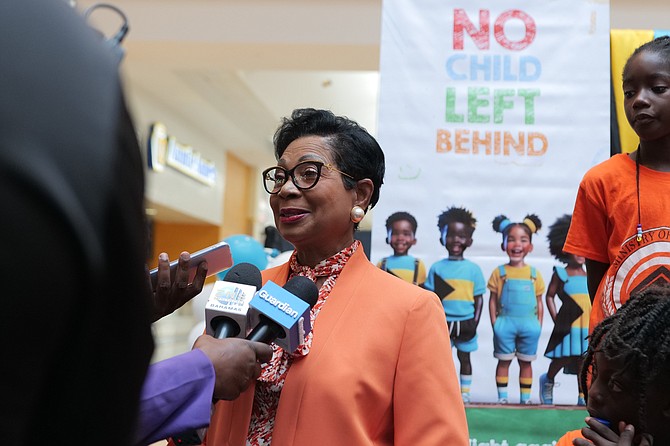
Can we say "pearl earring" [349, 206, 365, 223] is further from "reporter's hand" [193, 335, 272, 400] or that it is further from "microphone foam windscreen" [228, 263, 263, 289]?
"reporter's hand" [193, 335, 272, 400]

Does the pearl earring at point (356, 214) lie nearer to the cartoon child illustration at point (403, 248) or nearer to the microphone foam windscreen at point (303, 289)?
the microphone foam windscreen at point (303, 289)

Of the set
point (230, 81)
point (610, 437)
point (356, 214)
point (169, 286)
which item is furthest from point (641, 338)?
point (230, 81)

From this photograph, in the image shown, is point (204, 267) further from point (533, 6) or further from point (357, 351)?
point (533, 6)

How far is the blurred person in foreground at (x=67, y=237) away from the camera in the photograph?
1.15 ft

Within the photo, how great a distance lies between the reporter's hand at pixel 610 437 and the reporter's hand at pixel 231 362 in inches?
30.7

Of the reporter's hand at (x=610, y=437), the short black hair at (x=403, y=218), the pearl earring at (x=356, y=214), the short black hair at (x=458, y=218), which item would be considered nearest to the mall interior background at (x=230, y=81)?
the pearl earring at (x=356, y=214)

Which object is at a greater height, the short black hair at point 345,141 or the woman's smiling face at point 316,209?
the short black hair at point 345,141

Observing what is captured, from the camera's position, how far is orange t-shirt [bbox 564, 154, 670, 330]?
211 cm

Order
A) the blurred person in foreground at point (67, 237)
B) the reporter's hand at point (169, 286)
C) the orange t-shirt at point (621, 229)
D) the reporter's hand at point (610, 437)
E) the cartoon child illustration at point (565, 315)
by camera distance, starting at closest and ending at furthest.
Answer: the blurred person in foreground at point (67, 237)
the reporter's hand at point (610, 437)
the reporter's hand at point (169, 286)
the orange t-shirt at point (621, 229)
the cartoon child illustration at point (565, 315)

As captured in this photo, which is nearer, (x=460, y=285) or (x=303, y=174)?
(x=303, y=174)

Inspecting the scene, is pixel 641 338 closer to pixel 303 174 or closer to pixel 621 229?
pixel 621 229

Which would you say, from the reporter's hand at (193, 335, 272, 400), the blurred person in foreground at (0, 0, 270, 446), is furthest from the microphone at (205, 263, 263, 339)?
the blurred person in foreground at (0, 0, 270, 446)

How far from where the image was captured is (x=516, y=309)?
3014 mm

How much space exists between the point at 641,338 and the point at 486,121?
1705 millimetres
